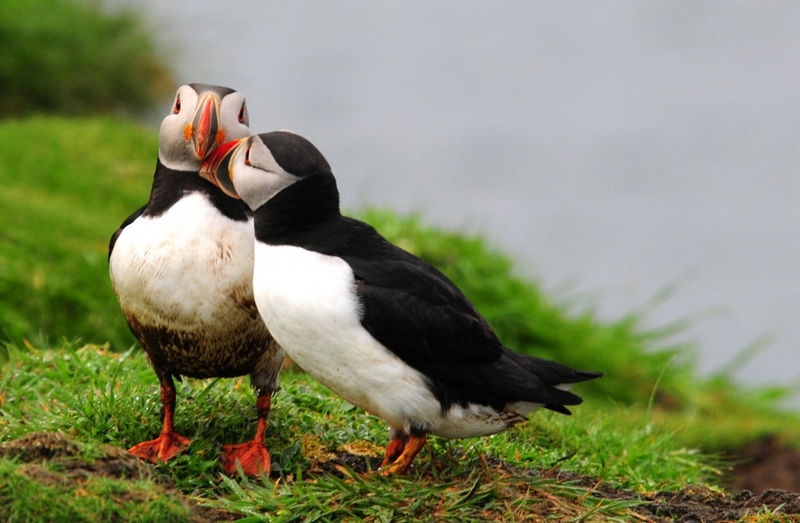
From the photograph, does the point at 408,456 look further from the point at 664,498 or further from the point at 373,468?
the point at 664,498

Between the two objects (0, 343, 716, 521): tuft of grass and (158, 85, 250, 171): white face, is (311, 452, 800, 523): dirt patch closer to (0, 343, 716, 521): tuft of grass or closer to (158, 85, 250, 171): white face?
(0, 343, 716, 521): tuft of grass

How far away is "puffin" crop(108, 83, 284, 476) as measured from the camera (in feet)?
12.8

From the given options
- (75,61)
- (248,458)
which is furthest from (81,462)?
(75,61)

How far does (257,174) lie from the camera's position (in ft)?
12.5

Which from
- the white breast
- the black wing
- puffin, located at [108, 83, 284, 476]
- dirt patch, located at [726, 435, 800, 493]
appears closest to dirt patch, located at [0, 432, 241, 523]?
puffin, located at [108, 83, 284, 476]

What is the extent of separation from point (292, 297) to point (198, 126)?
0.71 meters

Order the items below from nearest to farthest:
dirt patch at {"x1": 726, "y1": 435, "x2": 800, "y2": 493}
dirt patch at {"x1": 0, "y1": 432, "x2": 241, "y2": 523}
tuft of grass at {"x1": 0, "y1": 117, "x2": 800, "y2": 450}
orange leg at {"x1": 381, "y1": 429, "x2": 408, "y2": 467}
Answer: dirt patch at {"x1": 0, "y1": 432, "x2": 241, "y2": 523}, orange leg at {"x1": 381, "y1": 429, "x2": 408, "y2": 467}, dirt patch at {"x1": 726, "y1": 435, "x2": 800, "y2": 493}, tuft of grass at {"x1": 0, "y1": 117, "x2": 800, "y2": 450}

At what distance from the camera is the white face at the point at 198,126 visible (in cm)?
391

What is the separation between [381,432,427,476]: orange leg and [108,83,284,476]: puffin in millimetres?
465

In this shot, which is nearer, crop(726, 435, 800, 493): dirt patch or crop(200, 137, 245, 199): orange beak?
crop(200, 137, 245, 199): orange beak

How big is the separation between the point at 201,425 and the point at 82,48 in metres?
7.92

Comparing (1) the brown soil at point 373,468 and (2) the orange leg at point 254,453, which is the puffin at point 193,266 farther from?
(1) the brown soil at point 373,468

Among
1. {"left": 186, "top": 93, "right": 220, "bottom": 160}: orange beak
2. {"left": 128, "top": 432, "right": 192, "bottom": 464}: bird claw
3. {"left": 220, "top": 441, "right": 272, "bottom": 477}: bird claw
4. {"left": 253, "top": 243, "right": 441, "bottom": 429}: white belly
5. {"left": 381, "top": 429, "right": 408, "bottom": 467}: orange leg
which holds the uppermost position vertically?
{"left": 186, "top": 93, "right": 220, "bottom": 160}: orange beak

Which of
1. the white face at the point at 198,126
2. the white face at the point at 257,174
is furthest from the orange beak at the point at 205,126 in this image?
the white face at the point at 257,174
